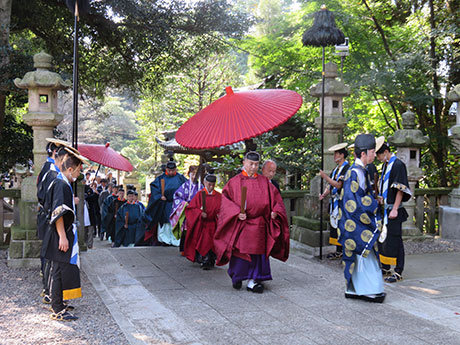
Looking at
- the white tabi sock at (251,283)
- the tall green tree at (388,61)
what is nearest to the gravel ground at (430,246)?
the tall green tree at (388,61)

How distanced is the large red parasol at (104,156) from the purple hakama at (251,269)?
4.85 m

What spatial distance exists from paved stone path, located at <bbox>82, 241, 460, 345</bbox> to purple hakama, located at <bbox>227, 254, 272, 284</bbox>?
0.18 m

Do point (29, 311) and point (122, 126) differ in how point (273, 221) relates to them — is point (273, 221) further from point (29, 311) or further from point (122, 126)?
point (122, 126)

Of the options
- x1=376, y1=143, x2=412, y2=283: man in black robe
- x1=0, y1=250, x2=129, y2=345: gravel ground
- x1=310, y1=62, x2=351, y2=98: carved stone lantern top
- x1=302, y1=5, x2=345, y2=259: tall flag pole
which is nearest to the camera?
x1=0, y1=250, x2=129, y2=345: gravel ground

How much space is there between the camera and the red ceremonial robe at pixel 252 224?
568 centimetres

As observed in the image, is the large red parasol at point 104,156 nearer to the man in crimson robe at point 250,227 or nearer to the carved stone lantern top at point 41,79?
the carved stone lantern top at point 41,79

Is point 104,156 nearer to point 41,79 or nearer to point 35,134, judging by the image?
point 35,134

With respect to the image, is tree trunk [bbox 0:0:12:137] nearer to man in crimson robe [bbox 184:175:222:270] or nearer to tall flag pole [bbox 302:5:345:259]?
man in crimson robe [bbox 184:175:222:270]

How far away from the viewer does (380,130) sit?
561 inches

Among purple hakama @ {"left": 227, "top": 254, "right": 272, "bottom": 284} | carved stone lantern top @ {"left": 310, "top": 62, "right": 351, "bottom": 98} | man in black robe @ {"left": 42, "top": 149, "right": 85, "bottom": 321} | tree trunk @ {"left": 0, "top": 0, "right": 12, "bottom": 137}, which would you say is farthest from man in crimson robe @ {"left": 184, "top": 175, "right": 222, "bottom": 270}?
tree trunk @ {"left": 0, "top": 0, "right": 12, "bottom": 137}

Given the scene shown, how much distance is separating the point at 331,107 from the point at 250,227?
3378 mm

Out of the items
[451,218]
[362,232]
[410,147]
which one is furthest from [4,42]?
[451,218]

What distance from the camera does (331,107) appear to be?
816cm

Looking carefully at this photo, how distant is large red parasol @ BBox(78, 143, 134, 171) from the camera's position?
9.80 metres
